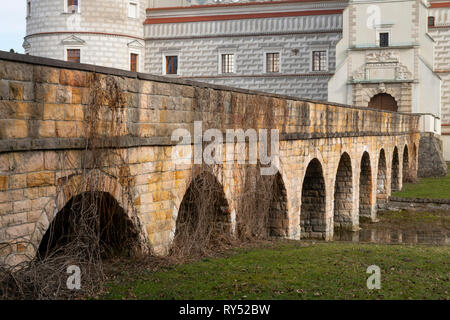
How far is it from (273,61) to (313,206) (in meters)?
26.5

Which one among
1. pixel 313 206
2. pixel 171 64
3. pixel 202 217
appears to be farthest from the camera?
pixel 171 64

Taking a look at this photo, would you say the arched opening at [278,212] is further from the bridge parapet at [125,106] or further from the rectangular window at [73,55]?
the rectangular window at [73,55]

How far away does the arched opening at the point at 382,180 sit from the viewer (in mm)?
25125

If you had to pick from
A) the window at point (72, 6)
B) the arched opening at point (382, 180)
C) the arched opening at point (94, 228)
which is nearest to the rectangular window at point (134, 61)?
the window at point (72, 6)

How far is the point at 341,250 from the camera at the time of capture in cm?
1109

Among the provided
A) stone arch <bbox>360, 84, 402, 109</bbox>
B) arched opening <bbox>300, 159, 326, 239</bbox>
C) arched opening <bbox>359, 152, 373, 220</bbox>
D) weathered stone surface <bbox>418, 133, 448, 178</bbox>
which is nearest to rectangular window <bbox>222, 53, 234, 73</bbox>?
stone arch <bbox>360, 84, 402, 109</bbox>

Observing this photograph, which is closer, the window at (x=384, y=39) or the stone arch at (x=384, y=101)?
the window at (x=384, y=39)

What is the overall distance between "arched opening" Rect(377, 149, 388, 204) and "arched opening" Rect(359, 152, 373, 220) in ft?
6.17

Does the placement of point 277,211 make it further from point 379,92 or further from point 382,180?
point 379,92

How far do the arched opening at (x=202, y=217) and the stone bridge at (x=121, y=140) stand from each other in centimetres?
16

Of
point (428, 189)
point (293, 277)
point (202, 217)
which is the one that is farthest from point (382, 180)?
point (293, 277)

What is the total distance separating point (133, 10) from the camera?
4347 centimetres

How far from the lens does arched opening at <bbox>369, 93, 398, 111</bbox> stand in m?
37.9

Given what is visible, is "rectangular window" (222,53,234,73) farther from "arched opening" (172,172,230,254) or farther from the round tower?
"arched opening" (172,172,230,254)
